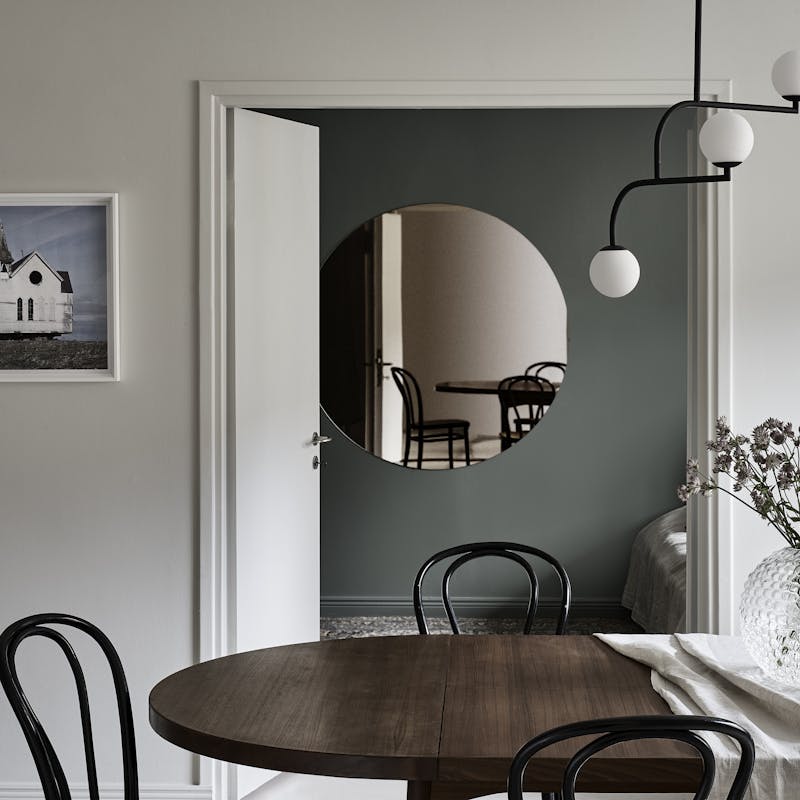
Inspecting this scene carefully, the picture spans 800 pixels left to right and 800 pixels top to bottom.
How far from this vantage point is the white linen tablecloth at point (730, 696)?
1599mm

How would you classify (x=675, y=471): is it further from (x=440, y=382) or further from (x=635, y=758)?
(x=635, y=758)

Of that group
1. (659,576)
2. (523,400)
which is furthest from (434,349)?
(659,576)

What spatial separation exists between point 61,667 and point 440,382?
8.09 ft

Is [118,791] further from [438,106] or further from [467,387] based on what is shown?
[467,387]

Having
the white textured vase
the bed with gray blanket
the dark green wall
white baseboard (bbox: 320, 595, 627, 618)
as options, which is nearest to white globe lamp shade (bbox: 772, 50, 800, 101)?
the white textured vase

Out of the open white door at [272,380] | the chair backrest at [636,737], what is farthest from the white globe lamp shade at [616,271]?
the open white door at [272,380]

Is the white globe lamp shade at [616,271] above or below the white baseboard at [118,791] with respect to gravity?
above

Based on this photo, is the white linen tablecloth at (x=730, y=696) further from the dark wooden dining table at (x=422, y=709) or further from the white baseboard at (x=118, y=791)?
the white baseboard at (x=118, y=791)

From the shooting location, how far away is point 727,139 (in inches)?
70.3

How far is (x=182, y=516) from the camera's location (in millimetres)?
3000

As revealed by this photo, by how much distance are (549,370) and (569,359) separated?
116mm

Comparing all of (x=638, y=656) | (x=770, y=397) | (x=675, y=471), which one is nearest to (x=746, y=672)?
(x=638, y=656)

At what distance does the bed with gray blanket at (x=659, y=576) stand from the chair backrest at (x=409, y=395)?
1.26m

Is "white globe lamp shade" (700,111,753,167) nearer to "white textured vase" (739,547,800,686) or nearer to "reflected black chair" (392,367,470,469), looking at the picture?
"white textured vase" (739,547,800,686)
